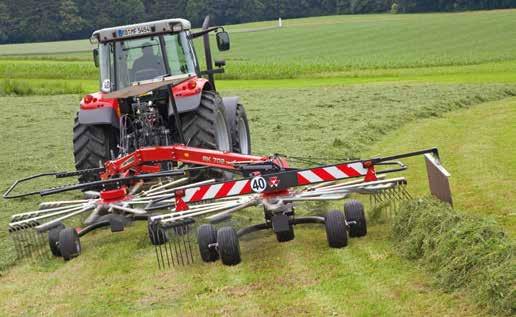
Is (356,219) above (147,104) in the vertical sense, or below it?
below

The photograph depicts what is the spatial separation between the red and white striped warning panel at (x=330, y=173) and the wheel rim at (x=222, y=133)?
7.66 ft

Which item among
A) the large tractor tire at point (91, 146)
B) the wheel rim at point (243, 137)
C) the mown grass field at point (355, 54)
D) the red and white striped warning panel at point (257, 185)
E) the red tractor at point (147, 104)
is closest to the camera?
the red and white striped warning panel at point (257, 185)

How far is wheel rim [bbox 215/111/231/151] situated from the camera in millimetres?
9516

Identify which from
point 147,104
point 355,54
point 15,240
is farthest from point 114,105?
point 355,54

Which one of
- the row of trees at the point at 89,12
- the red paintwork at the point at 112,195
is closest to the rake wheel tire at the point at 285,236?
the red paintwork at the point at 112,195

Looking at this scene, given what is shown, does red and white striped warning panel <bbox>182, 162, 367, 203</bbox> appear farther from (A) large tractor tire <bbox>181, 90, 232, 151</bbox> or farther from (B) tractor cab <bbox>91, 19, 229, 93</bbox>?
A: (B) tractor cab <bbox>91, 19, 229, 93</bbox>

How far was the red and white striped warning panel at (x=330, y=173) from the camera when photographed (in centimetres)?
714

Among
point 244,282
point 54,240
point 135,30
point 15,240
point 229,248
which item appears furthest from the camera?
point 135,30

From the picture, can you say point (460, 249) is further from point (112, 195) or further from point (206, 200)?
point (112, 195)

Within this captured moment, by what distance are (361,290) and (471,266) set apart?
0.75m

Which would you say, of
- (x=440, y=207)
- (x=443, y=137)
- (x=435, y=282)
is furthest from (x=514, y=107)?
(x=435, y=282)

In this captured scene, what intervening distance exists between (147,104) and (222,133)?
1.06 meters

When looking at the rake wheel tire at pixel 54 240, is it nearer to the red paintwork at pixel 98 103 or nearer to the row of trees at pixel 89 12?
the red paintwork at pixel 98 103

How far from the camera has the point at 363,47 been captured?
47.4 metres
